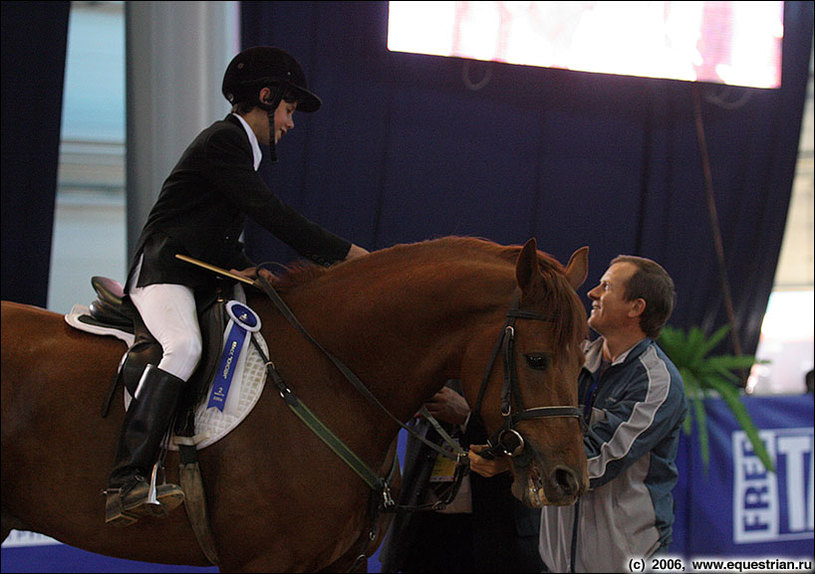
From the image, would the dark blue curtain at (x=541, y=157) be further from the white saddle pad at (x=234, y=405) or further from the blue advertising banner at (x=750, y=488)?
the white saddle pad at (x=234, y=405)

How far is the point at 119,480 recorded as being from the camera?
68.7 inches

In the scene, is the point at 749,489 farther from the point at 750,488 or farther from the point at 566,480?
the point at 566,480

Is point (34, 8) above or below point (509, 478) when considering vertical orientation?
above

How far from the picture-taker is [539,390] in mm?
1719

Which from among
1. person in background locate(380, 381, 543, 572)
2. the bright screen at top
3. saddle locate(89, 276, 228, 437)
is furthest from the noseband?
the bright screen at top

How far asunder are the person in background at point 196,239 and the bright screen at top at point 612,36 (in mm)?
2667

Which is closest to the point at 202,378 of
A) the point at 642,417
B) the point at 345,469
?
the point at 345,469

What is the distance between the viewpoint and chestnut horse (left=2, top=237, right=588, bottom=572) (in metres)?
1.74

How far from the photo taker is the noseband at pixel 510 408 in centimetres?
170

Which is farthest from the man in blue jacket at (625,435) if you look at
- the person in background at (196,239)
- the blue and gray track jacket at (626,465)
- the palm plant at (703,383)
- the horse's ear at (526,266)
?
the palm plant at (703,383)

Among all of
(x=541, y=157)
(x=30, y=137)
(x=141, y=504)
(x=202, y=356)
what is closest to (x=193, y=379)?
(x=202, y=356)

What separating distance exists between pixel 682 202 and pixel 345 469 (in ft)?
14.5

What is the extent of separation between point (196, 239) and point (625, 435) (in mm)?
1354

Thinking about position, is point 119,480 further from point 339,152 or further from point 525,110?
point 525,110
